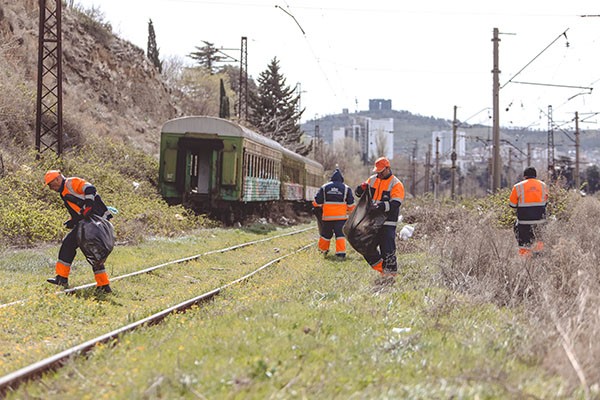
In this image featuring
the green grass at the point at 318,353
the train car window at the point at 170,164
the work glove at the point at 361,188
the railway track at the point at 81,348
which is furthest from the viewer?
the train car window at the point at 170,164

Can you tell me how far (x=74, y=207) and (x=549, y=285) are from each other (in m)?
6.19

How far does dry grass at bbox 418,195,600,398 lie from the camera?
4.89m

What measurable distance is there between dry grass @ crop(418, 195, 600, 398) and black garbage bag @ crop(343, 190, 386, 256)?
105 centimetres

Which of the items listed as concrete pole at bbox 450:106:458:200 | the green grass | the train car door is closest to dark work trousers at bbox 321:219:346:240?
the green grass

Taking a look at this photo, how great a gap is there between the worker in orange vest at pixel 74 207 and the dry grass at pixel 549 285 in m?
4.75

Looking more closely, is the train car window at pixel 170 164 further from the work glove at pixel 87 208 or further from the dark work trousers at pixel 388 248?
the dark work trousers at pixel 388 248

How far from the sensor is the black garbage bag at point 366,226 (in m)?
10.4

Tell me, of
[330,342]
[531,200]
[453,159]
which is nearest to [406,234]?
[531,200]

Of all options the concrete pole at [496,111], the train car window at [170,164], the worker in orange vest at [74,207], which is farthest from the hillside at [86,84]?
the concrete pole at [496,111]

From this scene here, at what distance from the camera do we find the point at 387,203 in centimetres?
1020

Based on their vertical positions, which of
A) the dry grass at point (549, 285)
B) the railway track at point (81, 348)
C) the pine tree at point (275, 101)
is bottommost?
the railway track at point (81, 348)

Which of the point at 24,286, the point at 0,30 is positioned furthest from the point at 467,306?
the point at 0,30

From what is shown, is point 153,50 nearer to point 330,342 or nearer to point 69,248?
point 69,248

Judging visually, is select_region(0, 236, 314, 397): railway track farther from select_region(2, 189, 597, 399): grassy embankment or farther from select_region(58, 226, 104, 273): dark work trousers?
select_region(58, 226, 104, 273): dark work trousers
